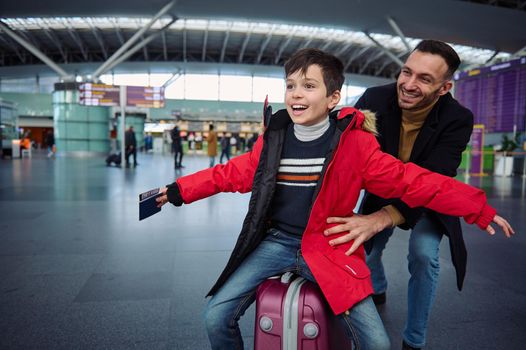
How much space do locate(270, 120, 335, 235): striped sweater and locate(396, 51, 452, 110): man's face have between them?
60cm

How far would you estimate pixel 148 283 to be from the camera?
2.89 meters

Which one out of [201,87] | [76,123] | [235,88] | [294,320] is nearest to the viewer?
[294,320]

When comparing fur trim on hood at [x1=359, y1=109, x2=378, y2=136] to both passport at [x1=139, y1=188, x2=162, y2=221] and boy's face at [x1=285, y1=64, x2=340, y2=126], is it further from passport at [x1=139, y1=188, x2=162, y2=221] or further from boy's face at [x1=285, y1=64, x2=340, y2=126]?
passport at [x1=139, y1=188, x2=162, y2=221]

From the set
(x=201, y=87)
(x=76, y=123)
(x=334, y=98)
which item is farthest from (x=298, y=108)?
(x=201, y=87)

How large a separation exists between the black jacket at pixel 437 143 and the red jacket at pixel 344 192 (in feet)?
1.17

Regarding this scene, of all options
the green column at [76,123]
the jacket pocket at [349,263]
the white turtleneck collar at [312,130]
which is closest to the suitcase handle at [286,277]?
the jacket pocket at [349,263]

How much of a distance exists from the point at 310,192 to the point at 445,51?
110 cm

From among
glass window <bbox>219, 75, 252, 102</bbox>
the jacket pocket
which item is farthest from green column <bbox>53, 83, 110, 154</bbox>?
the jacket pocket

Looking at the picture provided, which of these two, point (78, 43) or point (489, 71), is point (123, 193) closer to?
point (489, 71)

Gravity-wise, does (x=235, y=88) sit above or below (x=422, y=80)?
above

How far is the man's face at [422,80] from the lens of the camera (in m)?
1.99

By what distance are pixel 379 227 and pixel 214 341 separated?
90 cm

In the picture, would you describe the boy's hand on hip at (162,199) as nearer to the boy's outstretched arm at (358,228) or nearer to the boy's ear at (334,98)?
the boy's outstretched arm at (358,228)

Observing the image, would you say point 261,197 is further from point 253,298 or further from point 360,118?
point 360,118
